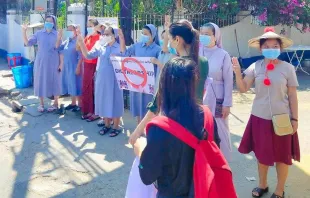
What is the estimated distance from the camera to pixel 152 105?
9.32 ft

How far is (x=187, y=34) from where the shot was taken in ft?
9.63

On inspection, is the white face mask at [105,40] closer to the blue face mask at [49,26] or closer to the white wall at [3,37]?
the blue face mask at [49,26]

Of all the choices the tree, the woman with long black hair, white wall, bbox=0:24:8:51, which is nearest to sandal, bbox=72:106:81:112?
the woman with long black hair

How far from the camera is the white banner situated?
17.6ft

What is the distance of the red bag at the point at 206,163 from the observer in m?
1.98

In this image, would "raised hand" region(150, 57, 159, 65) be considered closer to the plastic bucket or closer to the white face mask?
the white face mask

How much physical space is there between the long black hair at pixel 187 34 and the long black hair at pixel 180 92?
3.00ft

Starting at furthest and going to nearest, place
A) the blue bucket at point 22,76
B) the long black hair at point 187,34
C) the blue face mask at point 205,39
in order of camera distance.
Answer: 1. the blue bucket at point 22,76
2. the blue face mask at point 205,39
3. the long black hair at point 187,34

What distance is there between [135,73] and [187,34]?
8.91ft

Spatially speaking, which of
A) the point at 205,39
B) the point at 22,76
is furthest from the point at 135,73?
the point at 22,76

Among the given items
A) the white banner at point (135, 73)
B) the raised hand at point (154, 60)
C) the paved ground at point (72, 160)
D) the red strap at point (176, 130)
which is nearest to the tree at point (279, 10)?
the paved ground at point (72, 160)

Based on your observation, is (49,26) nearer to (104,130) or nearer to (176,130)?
(104,130)

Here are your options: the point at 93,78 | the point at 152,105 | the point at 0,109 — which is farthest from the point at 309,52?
the point at 152,105

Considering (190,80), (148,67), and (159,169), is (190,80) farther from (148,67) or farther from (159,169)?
(148,67)
